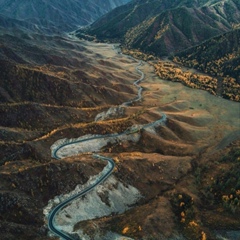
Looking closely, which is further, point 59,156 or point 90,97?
Answer: point 90,97

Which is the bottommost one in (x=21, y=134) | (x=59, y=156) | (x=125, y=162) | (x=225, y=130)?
(x=225, y=130)

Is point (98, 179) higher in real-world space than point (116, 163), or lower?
higher

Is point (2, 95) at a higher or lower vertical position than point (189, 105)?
higher

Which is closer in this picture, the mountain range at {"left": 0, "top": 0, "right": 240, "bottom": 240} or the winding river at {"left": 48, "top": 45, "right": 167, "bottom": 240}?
the winding river at {"left": 48, "top": 45, "right": 167, "bottom": 240}

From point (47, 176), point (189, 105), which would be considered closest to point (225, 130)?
point (189, 105)

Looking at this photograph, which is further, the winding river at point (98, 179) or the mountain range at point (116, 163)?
the mountain range at point (116, 163)

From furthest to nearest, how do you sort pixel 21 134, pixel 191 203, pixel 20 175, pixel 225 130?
pixel 225 130 < pixel 21 134 < pixel 191 203 < pixel 20 175

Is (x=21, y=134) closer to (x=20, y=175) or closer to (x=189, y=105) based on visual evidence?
(x=20, y=175)

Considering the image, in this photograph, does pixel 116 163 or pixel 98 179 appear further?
pixel 116 163

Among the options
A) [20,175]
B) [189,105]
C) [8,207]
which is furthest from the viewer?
[189,105]
